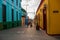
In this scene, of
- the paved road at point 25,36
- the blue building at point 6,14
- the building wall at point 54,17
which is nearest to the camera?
the paved road at point 25,36

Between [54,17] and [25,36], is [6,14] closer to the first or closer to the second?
[54,17]

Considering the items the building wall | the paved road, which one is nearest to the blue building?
the paved road

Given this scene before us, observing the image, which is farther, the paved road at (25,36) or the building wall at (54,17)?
the building wall at (54,17)

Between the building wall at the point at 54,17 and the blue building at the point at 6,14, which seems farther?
the blue building at the point at 6,14

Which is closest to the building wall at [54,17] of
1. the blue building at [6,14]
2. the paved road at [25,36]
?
the paved road at [25,36]

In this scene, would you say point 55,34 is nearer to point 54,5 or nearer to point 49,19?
point 49,19

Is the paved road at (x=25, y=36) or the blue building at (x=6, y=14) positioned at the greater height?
the blue building at (x=6, y=14)

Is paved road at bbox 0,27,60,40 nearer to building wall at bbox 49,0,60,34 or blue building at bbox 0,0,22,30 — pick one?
building wall at bbox 49,0,60,34

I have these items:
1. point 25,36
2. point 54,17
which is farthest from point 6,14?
point 25,36

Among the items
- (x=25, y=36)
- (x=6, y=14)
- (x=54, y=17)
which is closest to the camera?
(x=25, y=36)

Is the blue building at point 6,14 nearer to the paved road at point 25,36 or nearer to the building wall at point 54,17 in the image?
the paved road at point 25,36

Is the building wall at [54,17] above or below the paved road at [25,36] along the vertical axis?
above

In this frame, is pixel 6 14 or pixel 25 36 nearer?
pixel 25 36

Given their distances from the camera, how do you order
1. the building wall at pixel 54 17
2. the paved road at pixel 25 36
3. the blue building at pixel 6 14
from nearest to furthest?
the paved road at pixel 25 36
the building wall at pixel 54 17
the blue building at pixel 6 14
